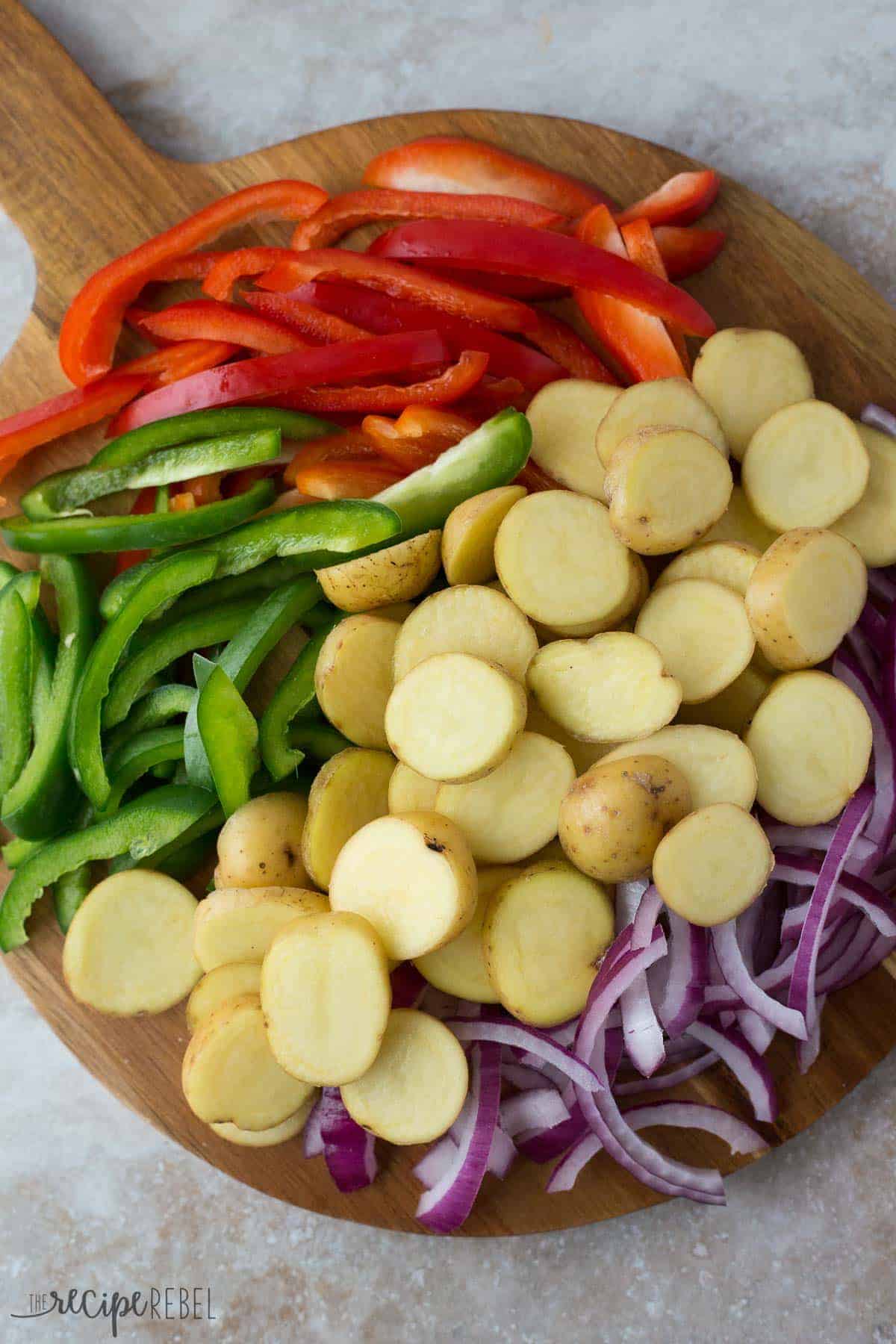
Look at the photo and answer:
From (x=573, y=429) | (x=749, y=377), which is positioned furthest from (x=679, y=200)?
(x=573, y=429)

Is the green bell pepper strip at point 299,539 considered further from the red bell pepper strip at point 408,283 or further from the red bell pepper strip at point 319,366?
the red bell pepper strip at point 408,283

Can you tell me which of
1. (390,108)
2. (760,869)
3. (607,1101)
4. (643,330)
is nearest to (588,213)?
(643,330)

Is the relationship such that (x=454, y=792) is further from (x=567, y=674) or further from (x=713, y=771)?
(x=713, y=771)

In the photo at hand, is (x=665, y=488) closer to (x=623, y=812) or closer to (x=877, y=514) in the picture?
(x=877, y=514)

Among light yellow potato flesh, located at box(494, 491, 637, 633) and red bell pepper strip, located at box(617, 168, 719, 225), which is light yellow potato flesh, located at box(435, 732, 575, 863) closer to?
light yellow potato flesh, located at box(494, 491, 637, 633)

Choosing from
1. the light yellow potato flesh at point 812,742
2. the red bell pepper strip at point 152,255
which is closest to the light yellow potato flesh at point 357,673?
the light yellow potato flesh at point 812,742

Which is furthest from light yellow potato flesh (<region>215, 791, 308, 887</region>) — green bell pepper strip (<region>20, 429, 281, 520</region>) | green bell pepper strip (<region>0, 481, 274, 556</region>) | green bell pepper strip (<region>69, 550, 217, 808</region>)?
green bell pepper strip (<region>20, 429, 281, 520</region>)

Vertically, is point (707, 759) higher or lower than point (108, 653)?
lower

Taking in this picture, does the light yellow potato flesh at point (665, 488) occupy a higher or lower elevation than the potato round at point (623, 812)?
higher
